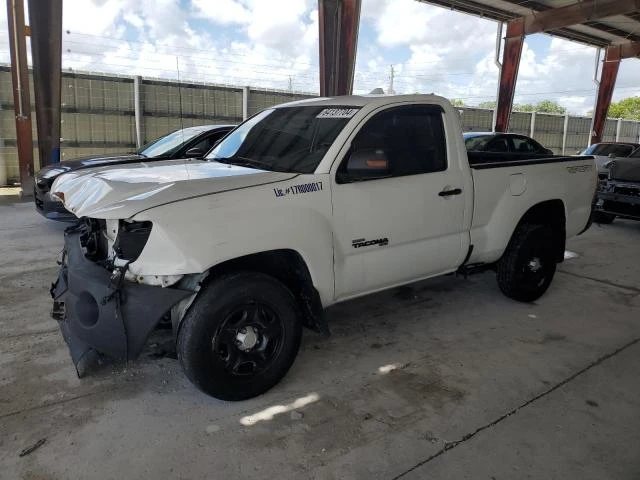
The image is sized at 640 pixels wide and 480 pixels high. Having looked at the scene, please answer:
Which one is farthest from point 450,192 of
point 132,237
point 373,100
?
point 132,237

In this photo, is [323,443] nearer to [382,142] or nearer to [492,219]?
[382,142]

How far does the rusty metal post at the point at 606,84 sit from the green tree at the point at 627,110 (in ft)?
156

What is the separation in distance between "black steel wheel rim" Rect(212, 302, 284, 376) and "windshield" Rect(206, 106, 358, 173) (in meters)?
0.98

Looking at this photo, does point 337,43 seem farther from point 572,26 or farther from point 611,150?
point 572,26

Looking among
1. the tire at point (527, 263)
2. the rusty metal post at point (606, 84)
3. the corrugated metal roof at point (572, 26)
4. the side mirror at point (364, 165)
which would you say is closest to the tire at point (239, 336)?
the side mirror at point (364, 165)

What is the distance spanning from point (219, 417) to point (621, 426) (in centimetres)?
236

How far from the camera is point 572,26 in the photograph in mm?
21016

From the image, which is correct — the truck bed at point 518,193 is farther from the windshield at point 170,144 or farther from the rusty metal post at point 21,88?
the rusty metal post at point 21,88

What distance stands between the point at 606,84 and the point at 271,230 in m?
28.1

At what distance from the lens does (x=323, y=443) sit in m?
2.75

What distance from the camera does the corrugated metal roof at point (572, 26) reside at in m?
18.3

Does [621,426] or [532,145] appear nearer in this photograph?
[621,426]

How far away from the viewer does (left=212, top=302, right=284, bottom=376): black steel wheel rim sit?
2.98 meters

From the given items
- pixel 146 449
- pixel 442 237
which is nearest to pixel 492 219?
pixel 442 237
